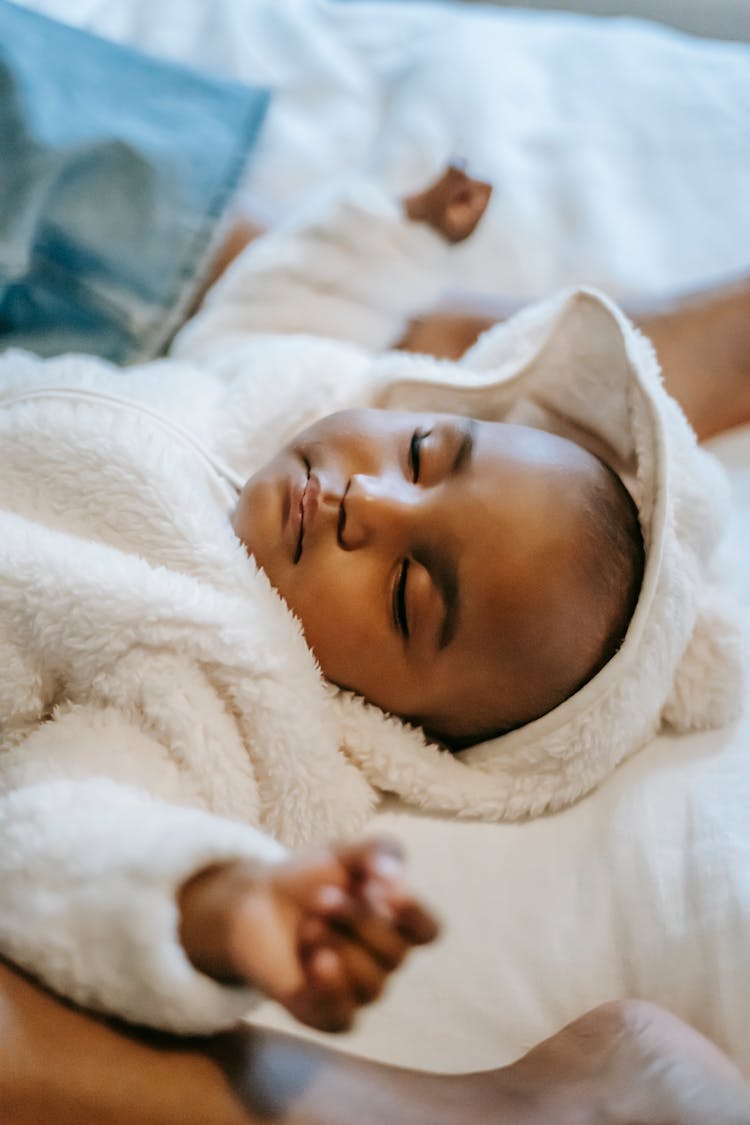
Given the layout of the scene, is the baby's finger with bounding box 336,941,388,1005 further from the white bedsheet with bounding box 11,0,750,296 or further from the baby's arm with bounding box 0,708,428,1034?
the white bedsheet with bounding box 11,0,750,296

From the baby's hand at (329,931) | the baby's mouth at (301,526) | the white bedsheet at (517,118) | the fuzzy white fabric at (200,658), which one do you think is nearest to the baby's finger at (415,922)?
the baby's hand at (329,931)

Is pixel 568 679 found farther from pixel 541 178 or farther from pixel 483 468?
pixel 541 178

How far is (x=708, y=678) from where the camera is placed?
847mm

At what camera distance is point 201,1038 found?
0.60 m

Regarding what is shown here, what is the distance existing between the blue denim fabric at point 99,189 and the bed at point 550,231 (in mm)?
130

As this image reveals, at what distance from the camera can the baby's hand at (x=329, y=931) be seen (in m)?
0.44

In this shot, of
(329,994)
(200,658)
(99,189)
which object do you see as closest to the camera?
(329,994)

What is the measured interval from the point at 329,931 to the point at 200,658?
34cm

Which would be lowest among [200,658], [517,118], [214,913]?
[200,658]

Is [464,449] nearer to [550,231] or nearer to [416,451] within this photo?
[416,451]

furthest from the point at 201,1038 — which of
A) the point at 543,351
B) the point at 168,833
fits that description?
the point at 543,351

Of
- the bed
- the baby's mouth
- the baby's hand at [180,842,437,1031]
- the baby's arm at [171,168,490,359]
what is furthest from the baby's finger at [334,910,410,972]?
the baby's arm at [171,168,490,359]

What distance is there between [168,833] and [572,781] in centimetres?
38

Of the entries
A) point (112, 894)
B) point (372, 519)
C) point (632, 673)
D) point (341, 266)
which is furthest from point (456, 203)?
point (112, 894)
